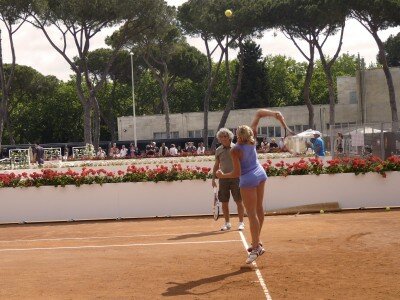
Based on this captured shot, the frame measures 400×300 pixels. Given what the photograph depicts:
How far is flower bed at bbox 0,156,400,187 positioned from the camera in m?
16.4

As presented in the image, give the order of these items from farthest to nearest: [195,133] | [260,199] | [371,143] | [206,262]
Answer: [195,133] < [371,143] < [206,262] < [260,199]

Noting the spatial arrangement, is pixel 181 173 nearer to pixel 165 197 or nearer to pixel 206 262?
pixel 165 197

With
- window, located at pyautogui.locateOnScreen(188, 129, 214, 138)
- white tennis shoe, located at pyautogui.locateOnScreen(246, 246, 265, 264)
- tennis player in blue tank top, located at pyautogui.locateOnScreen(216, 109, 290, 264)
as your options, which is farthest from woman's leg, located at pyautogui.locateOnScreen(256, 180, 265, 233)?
window, located at pyautogui.locateOnScreen(188, 129, 214, 138)

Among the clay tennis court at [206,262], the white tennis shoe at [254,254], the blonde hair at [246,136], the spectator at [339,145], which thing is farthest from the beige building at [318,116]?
the white tennis shoe at [254,254]

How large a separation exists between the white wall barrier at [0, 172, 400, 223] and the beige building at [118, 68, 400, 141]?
3501 centimetres

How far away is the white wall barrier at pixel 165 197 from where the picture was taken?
16328 mm

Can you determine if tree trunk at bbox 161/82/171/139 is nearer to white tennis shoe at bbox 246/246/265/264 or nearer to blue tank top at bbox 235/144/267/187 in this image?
blue tank top at bbox 235/144/267/187

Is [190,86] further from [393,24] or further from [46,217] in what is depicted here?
[46,217]

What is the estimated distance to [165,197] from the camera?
16.7m

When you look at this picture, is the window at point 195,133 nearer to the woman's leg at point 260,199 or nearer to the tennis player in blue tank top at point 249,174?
the woman's leg at point 260,199

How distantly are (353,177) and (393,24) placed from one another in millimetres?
28677

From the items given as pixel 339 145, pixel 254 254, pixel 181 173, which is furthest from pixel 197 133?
pixel 254 254

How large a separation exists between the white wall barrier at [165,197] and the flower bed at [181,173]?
0.13 m

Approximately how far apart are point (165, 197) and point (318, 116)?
147 ft
